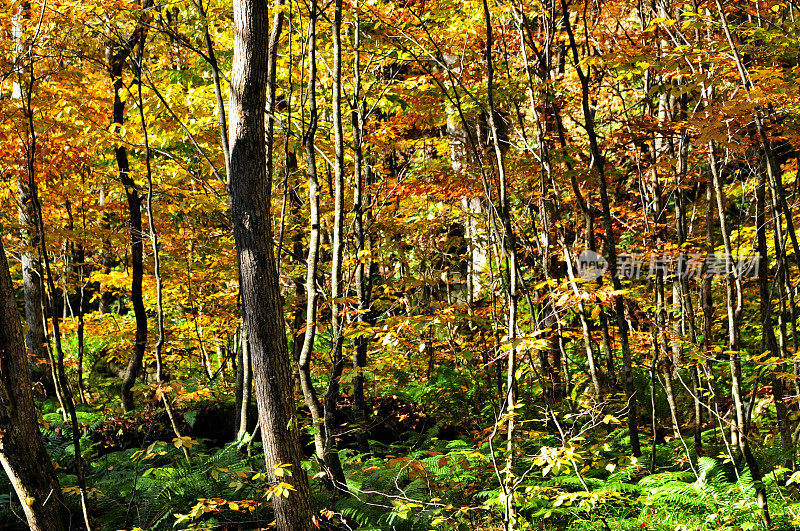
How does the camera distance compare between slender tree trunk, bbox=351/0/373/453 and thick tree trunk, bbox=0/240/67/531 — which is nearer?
thick tree trunk, bbox=0/240/67/531

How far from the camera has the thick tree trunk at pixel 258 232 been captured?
3.10m

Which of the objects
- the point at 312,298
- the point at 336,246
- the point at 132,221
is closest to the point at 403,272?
the point at 132,221

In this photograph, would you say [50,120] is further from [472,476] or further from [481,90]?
[472,476]

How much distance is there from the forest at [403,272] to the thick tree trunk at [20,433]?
0.02 m

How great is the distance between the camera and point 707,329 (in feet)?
17.9

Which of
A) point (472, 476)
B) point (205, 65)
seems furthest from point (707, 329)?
point (205, 65)

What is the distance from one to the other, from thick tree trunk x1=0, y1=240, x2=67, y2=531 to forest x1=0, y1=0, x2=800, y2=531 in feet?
0.06

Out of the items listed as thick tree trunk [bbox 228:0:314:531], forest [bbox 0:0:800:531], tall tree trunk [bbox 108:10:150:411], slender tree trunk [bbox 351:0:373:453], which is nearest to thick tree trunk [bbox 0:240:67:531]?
forest [bbox 0:0:800:531]

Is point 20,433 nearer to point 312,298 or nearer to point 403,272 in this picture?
point 312,298

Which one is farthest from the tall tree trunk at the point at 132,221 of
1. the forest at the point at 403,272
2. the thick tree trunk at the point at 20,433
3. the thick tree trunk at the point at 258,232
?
the thick tree trunk at the point at 258,232

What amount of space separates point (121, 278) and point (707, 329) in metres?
7.50

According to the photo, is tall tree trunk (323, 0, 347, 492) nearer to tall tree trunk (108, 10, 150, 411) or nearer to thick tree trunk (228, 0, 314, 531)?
thick tree trunk (228, 0, 314, 531)

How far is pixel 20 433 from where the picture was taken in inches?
145

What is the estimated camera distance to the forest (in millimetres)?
3643
